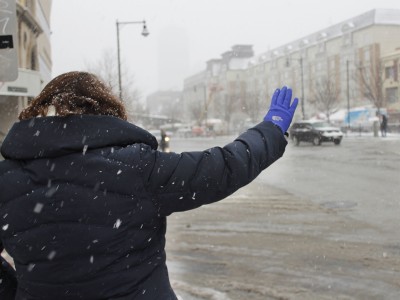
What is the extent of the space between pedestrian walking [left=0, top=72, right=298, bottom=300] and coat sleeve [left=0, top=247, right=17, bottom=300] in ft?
0.61

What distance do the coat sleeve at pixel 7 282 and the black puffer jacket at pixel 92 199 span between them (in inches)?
9.3

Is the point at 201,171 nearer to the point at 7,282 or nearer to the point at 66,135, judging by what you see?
the point at 66,135

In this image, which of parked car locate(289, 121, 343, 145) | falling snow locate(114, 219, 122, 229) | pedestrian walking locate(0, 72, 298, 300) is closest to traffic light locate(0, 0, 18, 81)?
pedestrian walking locate(0, 72, 298, 300)

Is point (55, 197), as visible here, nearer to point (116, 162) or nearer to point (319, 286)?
point (116, 162)

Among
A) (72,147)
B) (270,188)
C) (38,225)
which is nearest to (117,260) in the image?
(38,225)

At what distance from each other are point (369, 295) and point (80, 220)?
13.0ft

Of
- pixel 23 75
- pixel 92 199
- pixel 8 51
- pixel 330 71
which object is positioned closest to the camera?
pixel 92 199

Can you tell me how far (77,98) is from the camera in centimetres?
186

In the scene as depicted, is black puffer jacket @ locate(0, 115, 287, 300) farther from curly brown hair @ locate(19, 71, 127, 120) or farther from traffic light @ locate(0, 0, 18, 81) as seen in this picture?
traffic light @ locate(0, 0, 18, 81)

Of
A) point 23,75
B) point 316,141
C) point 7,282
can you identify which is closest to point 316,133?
point 316,141

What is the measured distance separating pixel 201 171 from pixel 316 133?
3195 cm

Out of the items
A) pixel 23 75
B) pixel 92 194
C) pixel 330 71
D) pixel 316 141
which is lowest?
pixel 316 141

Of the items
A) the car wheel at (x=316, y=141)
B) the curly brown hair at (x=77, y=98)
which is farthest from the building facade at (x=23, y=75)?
the curly brown hair at (x=77, y=98)

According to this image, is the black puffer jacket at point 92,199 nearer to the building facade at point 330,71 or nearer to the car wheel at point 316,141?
the car wheel at point 316,141
